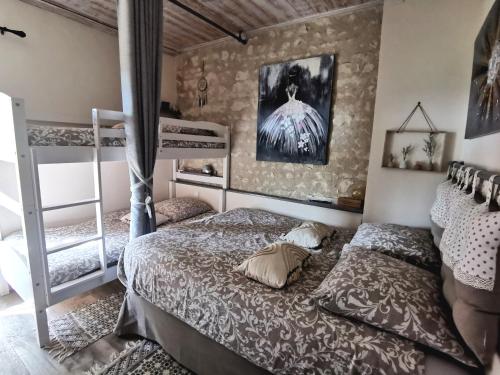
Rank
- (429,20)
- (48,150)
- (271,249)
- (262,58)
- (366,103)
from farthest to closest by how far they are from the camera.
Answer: (262,58)
(366,103)
(429,20)
(48,150)
(271,249)

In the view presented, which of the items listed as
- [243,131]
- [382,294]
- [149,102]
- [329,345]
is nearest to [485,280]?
[382,294]

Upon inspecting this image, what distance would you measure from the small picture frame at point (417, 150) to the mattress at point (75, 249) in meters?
2.53

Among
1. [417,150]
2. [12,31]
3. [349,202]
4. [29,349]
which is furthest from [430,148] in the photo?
[12,31]

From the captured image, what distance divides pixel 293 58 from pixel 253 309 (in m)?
2.62

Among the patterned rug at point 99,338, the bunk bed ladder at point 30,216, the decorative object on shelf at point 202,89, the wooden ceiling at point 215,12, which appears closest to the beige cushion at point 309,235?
the patterned rug at point 99,338

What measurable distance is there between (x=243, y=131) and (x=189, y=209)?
48.5 inches

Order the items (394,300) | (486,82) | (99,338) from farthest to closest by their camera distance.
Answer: (99,338) → (486,82) → (394,300)

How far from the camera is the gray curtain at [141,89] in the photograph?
191 cm

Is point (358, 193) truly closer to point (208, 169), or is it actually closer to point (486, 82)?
point (486, 82)

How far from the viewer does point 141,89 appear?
2002 millimetres

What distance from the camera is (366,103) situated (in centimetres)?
247

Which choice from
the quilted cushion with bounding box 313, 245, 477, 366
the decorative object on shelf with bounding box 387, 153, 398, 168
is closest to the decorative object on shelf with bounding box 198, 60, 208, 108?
the decorative object on shelf with bounding box 387, 153, 398, 168

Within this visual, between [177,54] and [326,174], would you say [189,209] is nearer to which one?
[326,174]

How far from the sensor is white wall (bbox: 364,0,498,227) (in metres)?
1.84
